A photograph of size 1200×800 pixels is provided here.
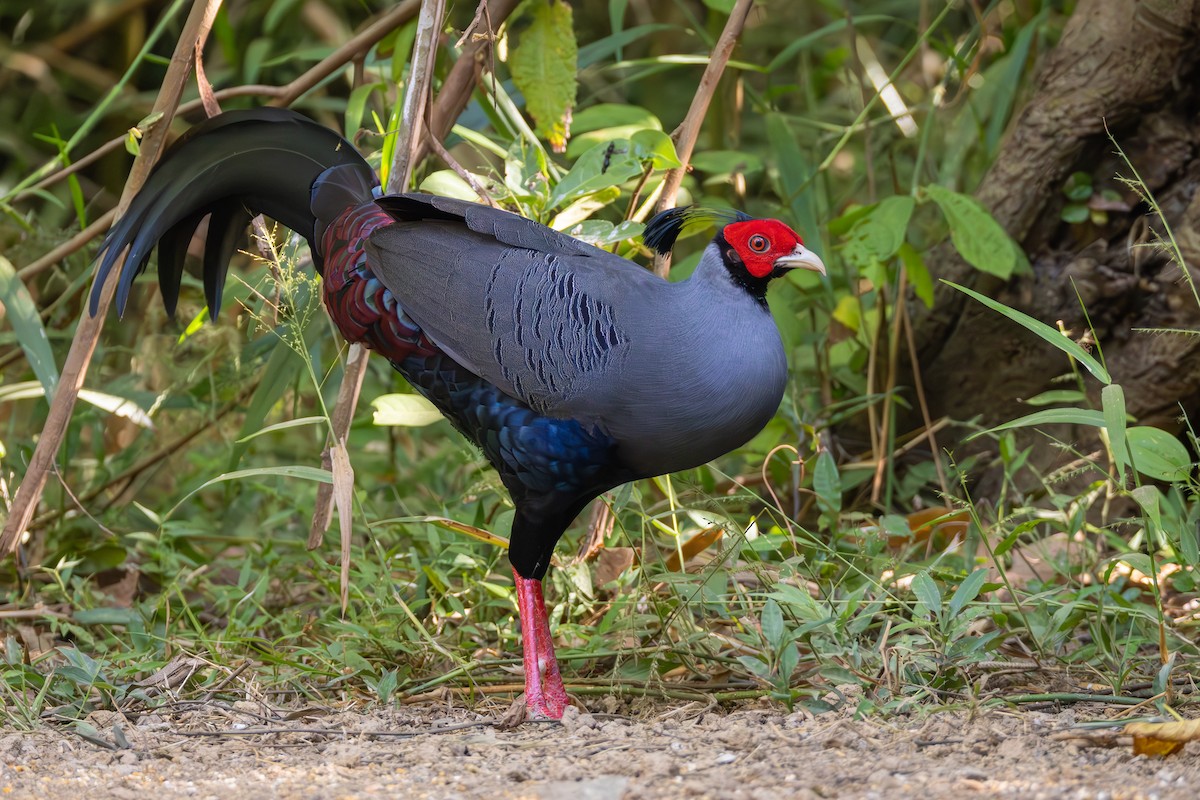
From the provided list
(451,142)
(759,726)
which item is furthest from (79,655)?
(451,142)

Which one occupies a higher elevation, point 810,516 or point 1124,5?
point 1124,5

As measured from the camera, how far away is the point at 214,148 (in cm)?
310

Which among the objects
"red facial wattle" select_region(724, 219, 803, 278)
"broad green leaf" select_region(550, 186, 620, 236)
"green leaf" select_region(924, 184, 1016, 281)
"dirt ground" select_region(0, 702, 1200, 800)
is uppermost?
"broad green leaf" select_region(550, 186, 620, 236)

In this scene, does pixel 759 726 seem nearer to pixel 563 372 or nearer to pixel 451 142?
pixel 563 372

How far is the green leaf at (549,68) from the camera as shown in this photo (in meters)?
3.22

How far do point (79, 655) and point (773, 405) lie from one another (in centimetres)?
154

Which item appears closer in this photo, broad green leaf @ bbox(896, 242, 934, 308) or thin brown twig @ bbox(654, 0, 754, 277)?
thin brown twig @ bbox(654, 0, 754, 277)

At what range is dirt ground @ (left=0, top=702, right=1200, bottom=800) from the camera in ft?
6.49

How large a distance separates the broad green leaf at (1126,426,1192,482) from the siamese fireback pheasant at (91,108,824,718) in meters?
0.73

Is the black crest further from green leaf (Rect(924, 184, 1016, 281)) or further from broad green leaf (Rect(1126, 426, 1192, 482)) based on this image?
green leaf (Rect(924, 184, 1016, 281))

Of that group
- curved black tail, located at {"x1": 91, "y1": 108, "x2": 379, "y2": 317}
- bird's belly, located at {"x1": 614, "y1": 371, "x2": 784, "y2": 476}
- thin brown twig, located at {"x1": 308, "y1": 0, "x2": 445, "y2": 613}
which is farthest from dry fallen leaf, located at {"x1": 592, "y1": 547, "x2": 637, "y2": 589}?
curved black tail, located at {"x1": 91, "y1": 108, "x2": 379, "y2": 317}

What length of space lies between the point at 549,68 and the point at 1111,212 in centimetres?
170

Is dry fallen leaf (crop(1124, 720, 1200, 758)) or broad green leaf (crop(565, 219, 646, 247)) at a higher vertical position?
broad green leaf (crop(565, 219, 646, 247))

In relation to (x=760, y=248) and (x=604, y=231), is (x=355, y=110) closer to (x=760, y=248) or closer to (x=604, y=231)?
(x=604, y=231)
